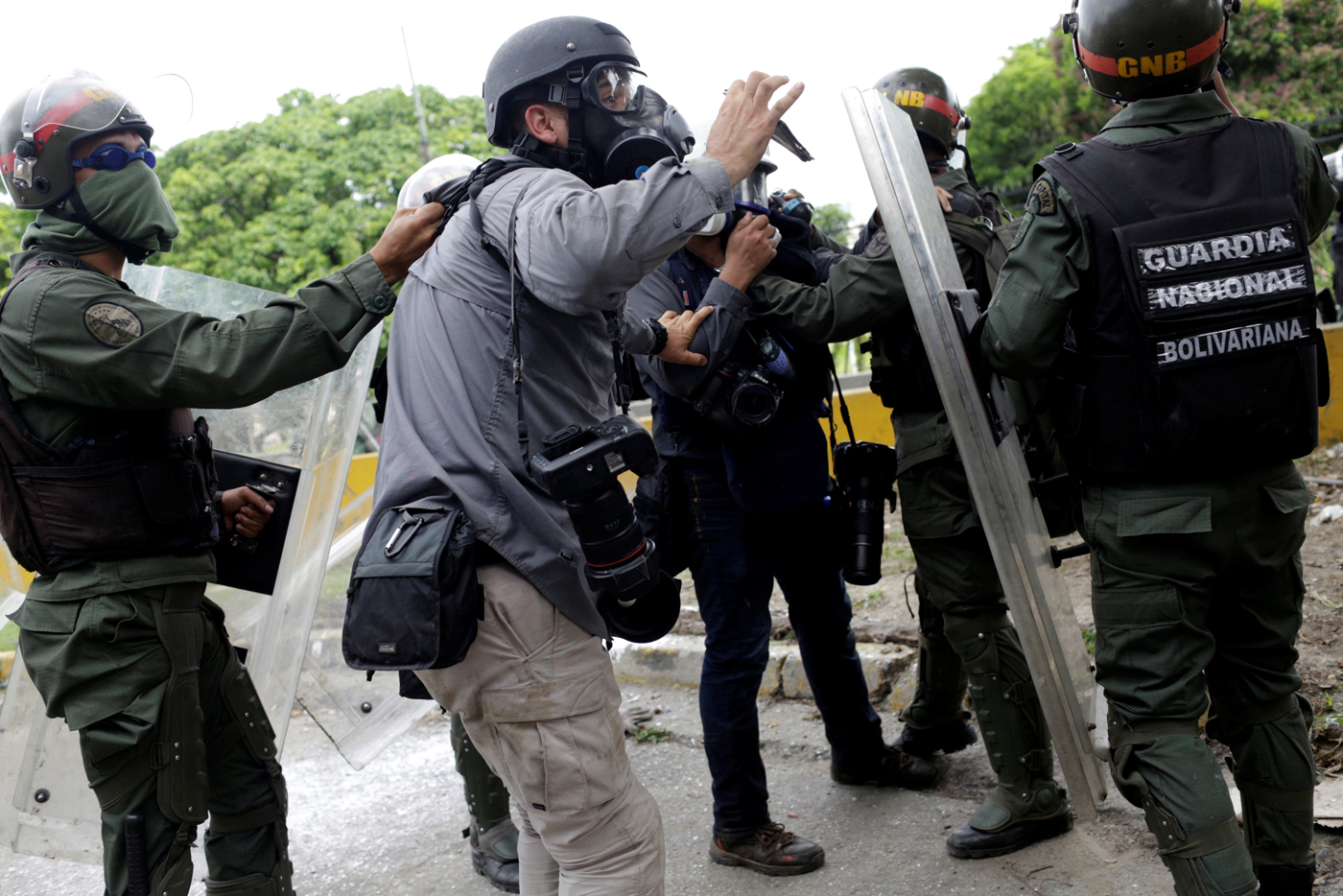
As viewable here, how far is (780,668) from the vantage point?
13.7ft

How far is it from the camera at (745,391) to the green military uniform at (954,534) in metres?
0.09

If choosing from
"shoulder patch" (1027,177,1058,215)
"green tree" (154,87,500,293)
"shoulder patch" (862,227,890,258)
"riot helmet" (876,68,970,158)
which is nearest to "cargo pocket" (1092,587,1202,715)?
"shoulder patch" (1027,177,1058,215)

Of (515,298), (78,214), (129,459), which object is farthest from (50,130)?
(515,298)

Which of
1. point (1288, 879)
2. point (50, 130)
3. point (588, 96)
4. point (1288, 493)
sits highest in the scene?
point (50, 130)

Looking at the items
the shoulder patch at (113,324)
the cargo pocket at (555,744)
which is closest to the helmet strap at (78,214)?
the shoulder patch at (113,324)

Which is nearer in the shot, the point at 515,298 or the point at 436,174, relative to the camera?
the point at 515,298

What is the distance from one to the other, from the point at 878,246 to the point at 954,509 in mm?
712

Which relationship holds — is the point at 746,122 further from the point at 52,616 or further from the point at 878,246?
the point at 52,616

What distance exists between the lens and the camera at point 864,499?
9.46ft

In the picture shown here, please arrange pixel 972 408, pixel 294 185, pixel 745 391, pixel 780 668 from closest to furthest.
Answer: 1. pixel 972 408
2. pixel 745 391
3. pixel 780 668
4. pixel 294 185

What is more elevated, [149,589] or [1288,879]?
[149,589]

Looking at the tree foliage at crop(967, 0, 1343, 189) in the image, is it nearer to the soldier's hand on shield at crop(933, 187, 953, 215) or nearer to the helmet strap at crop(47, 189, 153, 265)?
the soldier's hand on shield at crop(933, 187, 953, 215)

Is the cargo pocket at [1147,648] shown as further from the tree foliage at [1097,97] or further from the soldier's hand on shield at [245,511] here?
the tree foliage at [1097,97]

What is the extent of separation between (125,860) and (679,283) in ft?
6.20
